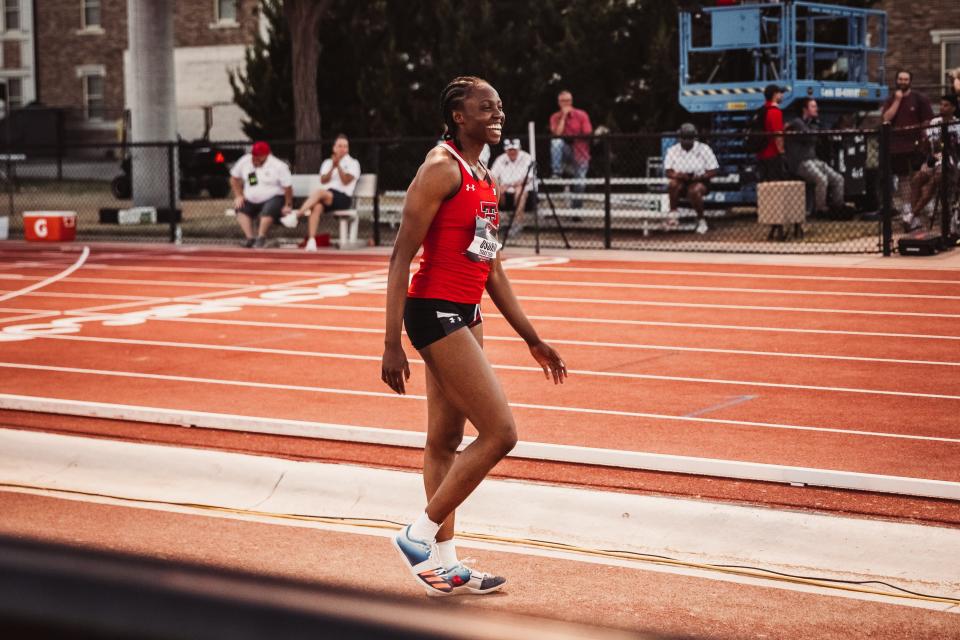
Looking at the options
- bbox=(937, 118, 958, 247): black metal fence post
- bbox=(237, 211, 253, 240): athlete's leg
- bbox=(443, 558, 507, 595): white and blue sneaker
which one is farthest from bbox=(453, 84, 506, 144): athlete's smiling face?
bbox=(237, 211, 253, 240): athlete's leg

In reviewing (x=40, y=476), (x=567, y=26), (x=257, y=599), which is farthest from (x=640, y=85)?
(x=257, y=599)

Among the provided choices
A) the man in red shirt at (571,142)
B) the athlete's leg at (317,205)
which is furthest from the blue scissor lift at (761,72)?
the athlete's leg at (317,205)

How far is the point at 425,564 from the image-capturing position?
501 cm

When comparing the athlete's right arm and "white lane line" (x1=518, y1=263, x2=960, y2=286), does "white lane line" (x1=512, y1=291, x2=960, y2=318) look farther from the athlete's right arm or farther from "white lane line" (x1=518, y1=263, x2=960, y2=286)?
the athlete's right arm

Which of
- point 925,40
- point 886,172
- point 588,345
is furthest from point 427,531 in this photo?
point 925,40

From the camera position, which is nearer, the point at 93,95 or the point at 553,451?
the point at 553,451

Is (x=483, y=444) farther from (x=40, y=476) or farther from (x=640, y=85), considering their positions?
(x=640, y=85)

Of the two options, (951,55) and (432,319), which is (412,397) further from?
(951,55)

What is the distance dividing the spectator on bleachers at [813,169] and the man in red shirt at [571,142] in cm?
342

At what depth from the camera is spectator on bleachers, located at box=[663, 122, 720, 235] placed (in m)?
20.8

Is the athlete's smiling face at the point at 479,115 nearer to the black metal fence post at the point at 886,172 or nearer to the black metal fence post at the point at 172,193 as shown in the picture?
the black metal fence post at the point at 886,172

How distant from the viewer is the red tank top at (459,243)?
16.0 ft

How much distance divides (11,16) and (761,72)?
38818mm

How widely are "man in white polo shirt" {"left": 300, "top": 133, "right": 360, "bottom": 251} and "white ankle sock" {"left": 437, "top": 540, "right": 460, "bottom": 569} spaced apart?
52.2 ft
